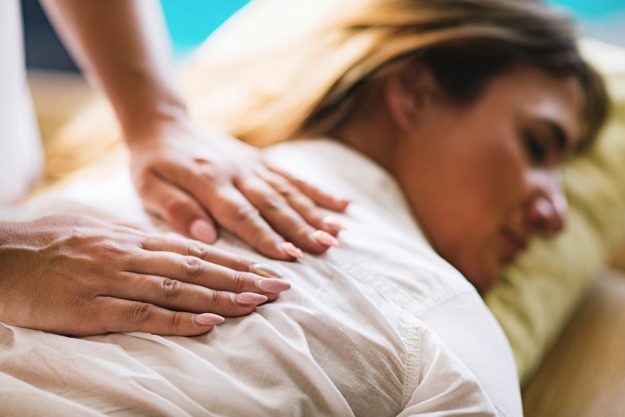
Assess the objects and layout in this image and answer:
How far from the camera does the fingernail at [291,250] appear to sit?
735mm

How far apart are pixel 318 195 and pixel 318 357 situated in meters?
0.28

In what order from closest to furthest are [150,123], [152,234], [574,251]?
[152,234] → [150,123] → [574,251]

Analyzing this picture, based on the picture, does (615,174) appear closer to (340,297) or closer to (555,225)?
(555,225)

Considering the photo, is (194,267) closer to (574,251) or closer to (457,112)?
(457,112)

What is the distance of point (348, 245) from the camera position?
76cm

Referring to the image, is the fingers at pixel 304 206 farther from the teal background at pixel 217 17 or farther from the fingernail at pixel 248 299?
the teal background at pixel 217 17

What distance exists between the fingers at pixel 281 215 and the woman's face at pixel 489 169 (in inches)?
12.0

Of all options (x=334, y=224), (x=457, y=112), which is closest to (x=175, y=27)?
(x=457, y=112)

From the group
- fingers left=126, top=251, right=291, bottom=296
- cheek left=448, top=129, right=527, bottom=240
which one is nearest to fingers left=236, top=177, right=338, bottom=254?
fingers left=126, top=251, right=291, bottom=296

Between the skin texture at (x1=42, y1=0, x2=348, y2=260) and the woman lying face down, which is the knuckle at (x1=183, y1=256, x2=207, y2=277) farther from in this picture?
the woman lying face down

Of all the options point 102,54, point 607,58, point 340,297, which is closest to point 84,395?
point 340,297

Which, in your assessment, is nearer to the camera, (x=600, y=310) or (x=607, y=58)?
(x=600, y=310)

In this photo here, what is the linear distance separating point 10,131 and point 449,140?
738 mm

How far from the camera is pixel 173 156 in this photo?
877 millimetres
